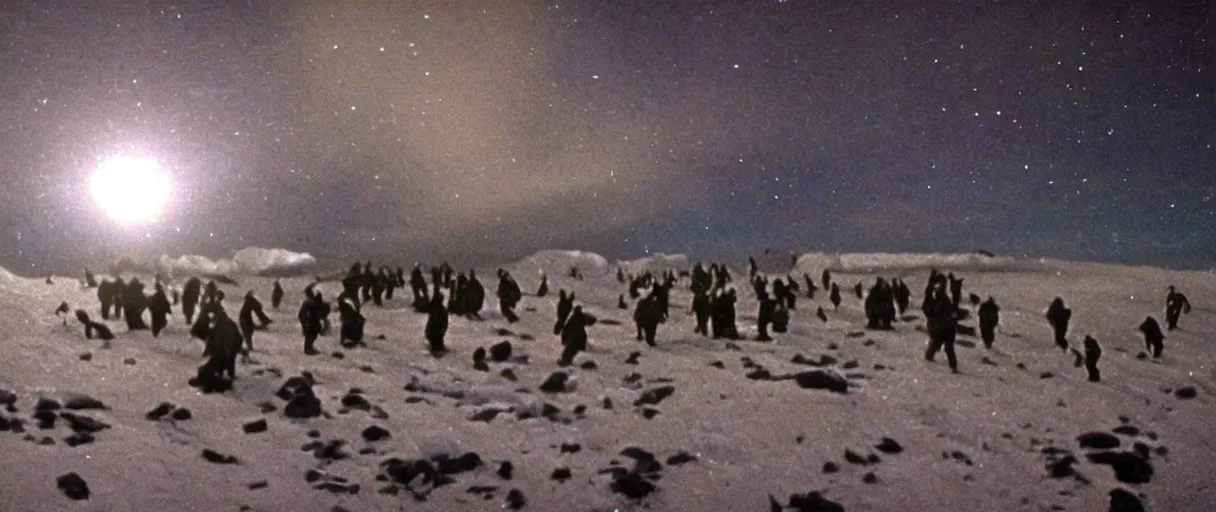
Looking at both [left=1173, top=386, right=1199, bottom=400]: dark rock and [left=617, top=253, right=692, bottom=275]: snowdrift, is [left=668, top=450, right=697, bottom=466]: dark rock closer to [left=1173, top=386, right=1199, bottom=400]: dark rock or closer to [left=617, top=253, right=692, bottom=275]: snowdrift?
[left=1173, top=386, right=1199, bottom=400]: dark rock

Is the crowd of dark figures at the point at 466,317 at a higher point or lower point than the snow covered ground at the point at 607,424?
higher

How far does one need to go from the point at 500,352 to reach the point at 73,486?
1215 cm

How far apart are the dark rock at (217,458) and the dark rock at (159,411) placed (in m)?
2.27

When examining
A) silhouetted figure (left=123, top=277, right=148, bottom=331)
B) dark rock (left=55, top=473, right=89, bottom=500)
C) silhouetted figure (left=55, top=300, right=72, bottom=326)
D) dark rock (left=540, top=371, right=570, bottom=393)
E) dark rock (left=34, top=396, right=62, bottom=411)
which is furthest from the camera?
silhouetted figure (left=123, top=277, right=148, bottom=331)

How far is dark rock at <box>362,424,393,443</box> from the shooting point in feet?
52.1

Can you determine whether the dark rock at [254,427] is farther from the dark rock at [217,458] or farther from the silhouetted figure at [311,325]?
the silhouetted figure at [311,325]

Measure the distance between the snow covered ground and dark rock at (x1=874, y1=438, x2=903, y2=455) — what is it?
23cm

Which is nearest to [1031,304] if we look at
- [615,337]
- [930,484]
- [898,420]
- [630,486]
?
[615,337]

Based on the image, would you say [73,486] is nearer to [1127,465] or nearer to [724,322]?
[1127,465]

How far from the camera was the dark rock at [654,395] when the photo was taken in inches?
759

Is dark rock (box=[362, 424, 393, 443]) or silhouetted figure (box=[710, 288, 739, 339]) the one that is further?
silhouetted figure (box=[710, 288, 739, 339])

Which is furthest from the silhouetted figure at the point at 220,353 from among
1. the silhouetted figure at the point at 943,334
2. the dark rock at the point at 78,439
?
the silhouetted figure at the point at 943,334

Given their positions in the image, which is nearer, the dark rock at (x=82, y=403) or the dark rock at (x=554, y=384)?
the dark rock at (x=82, y=403)

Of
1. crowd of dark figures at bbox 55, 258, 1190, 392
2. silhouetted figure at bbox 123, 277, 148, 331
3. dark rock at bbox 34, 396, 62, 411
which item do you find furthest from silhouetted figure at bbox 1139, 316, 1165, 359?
silhouetted figure at bbox 123, 277, 148, 331
